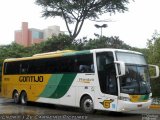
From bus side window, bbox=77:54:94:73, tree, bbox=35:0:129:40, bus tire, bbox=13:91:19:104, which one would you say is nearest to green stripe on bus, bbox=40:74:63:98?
bus side window, bbox=77:54:94:73

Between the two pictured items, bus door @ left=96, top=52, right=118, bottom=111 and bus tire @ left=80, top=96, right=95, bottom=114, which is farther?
bus tire @ left=80, top=96, right=95, bottom=114

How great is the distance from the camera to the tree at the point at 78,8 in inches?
1601

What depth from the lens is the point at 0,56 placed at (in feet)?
128

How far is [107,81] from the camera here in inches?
678

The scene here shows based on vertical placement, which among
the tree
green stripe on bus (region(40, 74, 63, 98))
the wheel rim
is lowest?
the wheel rim

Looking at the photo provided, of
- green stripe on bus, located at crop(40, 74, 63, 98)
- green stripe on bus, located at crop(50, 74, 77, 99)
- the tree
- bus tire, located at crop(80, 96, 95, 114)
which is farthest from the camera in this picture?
the tree

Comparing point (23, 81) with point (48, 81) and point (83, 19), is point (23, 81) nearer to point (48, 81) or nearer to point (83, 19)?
point (48, 81)

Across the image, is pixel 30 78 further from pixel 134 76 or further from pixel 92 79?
pixel 134 76

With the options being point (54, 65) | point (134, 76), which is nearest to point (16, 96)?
point (54, 65)

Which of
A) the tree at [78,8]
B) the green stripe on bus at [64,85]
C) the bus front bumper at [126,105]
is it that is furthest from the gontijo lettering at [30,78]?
the tree at [78,8]

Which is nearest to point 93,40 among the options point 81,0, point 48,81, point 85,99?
point 81,0

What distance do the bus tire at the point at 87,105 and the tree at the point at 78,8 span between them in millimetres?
22974

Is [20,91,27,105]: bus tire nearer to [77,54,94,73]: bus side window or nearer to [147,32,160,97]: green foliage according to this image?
[77,54,94,73]: bus side window

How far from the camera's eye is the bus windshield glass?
16.8 meters
